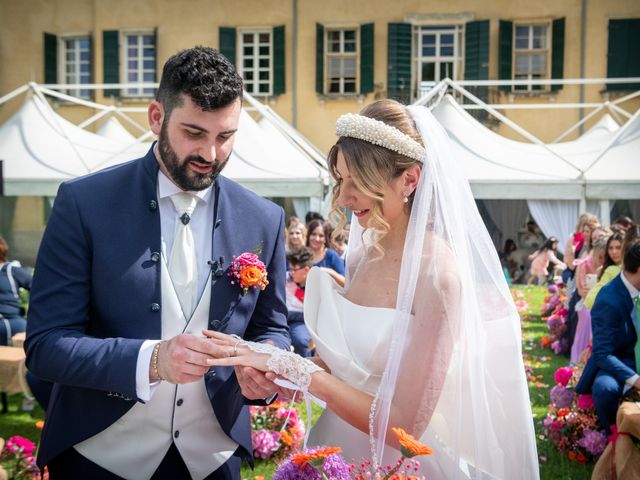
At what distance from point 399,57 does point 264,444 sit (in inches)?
640

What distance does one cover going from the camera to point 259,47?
2086 centimetres

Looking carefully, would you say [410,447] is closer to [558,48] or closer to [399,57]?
[399,57]

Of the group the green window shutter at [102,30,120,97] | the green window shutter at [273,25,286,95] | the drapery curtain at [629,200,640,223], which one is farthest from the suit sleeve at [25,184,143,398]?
the green window shutter at [102,30,120,97]

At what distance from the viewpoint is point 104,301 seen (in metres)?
2.30

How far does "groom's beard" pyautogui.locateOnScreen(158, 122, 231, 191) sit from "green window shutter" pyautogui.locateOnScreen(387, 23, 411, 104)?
18066mm

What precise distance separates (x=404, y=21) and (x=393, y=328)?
18.8 meters

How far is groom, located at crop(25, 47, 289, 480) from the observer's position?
2.19 meters

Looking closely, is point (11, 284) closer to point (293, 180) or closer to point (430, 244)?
point (430, 244)

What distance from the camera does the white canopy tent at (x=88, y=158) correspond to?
46.4ft

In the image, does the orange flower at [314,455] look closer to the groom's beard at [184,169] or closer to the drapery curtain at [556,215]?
the groom's beard at [184,169]

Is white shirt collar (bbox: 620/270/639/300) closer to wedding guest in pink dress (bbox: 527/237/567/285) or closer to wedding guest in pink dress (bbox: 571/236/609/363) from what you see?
wedding guest in pink dress (bbox: 571/236/609/363)

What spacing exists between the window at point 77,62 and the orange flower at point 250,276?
20.7m

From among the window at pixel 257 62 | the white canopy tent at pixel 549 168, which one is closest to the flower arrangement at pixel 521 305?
the white canopy tent at pixel 549 168

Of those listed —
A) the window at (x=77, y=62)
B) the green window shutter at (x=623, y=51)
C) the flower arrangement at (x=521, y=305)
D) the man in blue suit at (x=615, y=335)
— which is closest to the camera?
the man in blue suit at (x=615, y=335)
